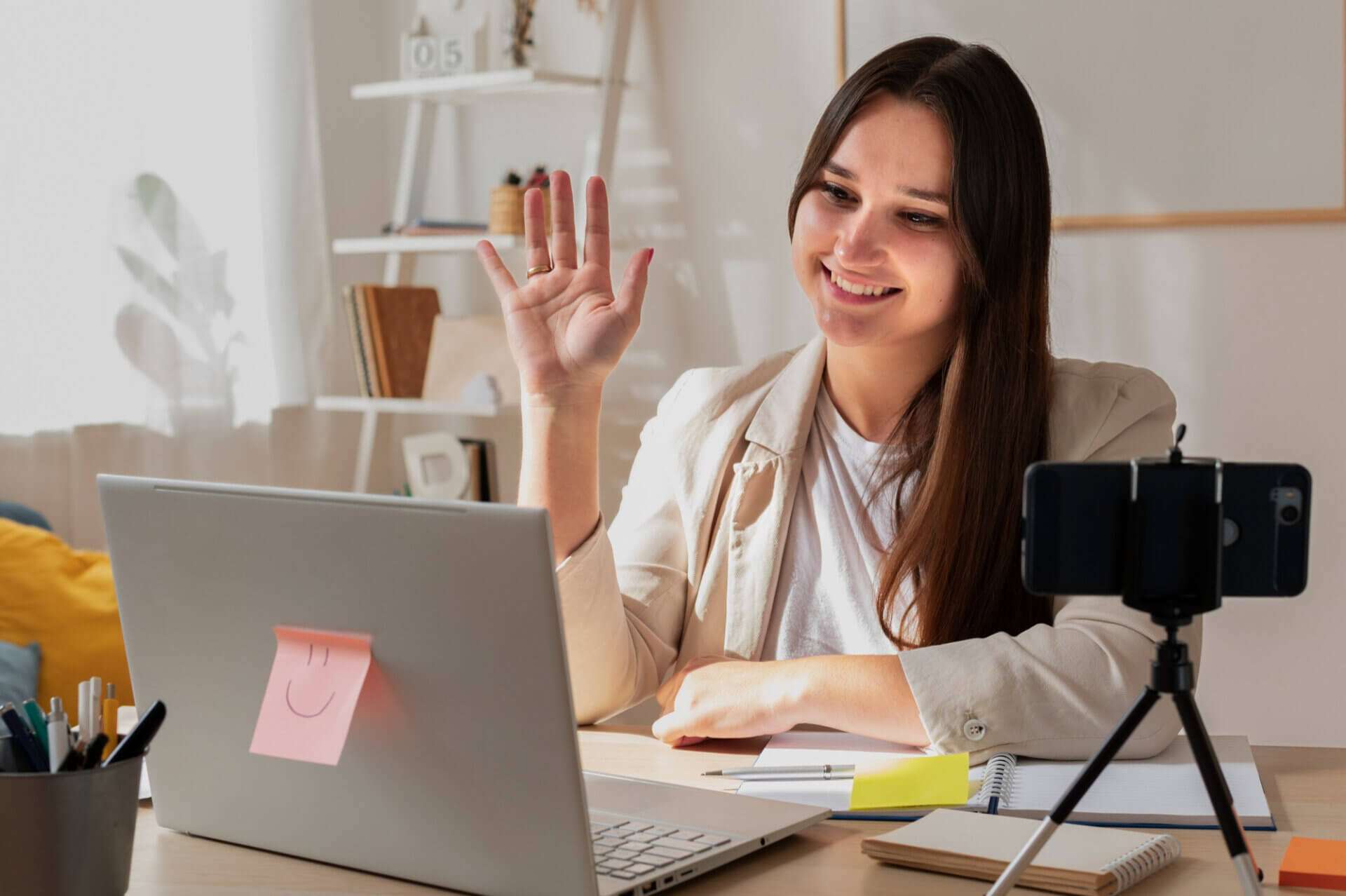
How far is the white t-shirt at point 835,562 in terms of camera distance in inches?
58.7

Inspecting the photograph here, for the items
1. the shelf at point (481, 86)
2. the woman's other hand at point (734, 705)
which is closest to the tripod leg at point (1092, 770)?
the woman's other hand at point (734, 705)

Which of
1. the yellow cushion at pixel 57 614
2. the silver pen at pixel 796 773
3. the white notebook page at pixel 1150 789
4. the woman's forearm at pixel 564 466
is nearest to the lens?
the white notebook page at pixel 1150 789

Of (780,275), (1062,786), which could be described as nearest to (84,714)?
(1062,786)

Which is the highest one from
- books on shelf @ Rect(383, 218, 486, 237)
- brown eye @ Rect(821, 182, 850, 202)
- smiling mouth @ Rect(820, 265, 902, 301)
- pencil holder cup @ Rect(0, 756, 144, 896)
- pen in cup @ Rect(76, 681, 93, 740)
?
books on shelf @ Rect(383, 218, 486, 237)

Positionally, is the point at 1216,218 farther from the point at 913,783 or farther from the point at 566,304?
the point at 913,783

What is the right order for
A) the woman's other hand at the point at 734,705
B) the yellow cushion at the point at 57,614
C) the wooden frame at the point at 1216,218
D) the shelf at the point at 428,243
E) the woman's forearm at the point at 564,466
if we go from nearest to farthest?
the woman's other hand at the point at 734,705, the woman's forearm at the point at 564,466, the yellow cushion at the point at 57,614, the wooden frame at the point at 1216,218, the shelf at the point at 428,243

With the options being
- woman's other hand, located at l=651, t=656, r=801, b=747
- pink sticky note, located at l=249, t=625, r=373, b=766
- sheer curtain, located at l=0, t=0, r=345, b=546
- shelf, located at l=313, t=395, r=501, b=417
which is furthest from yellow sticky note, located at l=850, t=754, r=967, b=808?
sheer curtain, located at l=0, t=0, r=345, b=546

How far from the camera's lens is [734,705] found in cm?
117

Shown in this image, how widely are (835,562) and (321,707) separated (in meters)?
0.81

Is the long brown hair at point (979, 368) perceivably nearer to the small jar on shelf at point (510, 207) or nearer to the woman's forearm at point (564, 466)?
the woman's forearm at point (564, 466)

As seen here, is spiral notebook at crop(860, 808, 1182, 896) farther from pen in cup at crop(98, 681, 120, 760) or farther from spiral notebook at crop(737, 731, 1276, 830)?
pen in cup at crop(98, 681, 120, 760)

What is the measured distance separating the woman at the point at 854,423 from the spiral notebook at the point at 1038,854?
13.0 inches

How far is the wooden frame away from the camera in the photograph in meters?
2.25

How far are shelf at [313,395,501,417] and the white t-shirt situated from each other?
1.21 m
